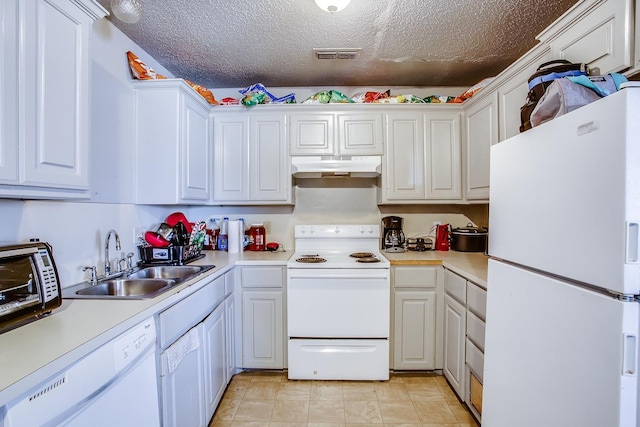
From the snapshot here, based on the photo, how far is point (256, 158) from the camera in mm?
2420

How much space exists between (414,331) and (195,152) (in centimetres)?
213

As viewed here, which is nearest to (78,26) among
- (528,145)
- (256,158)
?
(256,158)

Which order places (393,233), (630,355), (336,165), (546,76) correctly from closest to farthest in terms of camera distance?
(630,355) < (546,76) < (336,165) < (393,233)

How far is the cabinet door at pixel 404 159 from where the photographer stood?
238 centimetres

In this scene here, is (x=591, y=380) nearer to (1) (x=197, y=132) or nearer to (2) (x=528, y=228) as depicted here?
(2) (x=528, y=228)

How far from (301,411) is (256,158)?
6.20 feet

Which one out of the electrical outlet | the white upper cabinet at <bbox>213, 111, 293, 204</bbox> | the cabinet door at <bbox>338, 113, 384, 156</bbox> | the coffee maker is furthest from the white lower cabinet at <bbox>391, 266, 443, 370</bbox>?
the electrical outlet

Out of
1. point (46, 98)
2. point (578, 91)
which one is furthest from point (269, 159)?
point (578, 91)

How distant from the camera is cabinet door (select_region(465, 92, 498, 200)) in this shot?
6.39ft

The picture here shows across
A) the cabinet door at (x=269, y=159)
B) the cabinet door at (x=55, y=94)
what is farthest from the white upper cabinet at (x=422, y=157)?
the cabinet door at (x=55, y=94)

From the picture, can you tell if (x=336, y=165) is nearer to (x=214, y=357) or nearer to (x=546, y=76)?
(x=546, y=76)

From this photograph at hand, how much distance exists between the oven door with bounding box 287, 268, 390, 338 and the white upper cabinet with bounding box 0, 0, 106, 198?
1.39 metres

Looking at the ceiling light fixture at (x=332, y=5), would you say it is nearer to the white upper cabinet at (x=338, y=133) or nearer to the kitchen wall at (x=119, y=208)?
the white upper cabinet at (x=338, y=133)

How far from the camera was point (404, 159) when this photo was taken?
7.86 feet
